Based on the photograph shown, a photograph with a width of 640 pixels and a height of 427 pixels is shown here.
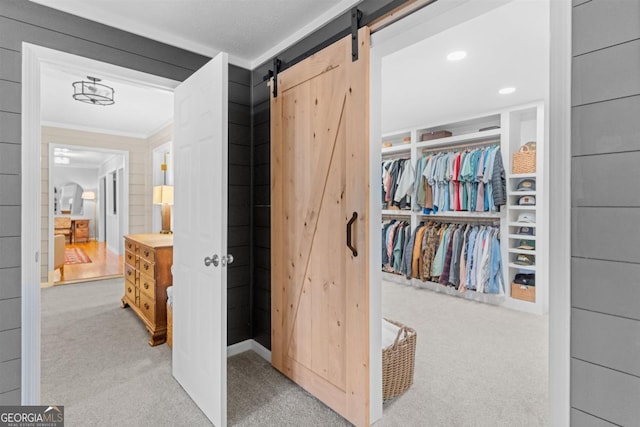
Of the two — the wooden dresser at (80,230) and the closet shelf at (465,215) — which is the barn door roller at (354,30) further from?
the wooden dresser at (80,230)

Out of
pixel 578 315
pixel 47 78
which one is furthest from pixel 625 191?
pixel 47 78

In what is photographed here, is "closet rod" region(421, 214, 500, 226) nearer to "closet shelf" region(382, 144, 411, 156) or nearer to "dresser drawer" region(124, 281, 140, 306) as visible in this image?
"closet shelf" region(382, 144, 411, 156)

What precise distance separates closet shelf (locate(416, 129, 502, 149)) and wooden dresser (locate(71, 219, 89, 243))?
1071 centimetres

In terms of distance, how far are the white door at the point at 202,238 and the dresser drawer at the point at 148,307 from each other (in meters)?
0.74

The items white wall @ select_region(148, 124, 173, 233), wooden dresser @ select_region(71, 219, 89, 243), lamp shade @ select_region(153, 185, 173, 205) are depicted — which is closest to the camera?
lamp shade @ select_region(153, 185, 173, 205)

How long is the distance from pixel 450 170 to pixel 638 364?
138 inches

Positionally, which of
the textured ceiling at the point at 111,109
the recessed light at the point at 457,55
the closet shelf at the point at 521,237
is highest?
the textured ceiling at the point at 111,109

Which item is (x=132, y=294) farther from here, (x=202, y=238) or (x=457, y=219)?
(x=457, y=219)

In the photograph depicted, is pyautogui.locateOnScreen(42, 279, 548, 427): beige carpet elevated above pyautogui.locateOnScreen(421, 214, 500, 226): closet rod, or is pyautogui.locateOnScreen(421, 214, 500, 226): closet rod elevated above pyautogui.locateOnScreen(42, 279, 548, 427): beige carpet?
pyautogui.locateOnScreen(421, 214, 500, 226): closet rod

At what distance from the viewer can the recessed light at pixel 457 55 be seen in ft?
8.21

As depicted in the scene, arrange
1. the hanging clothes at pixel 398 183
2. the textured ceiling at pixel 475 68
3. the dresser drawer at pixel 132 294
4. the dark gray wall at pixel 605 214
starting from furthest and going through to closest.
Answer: the hanging clothes at pixel 398 183 → the dresser drawer at pixel 132 294 → the textured ceiling at pixel 475 68 → the dark gray wall at pixel 605 214

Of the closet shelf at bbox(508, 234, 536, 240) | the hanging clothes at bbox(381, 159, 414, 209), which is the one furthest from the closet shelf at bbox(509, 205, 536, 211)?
the hanging clothes at bbox(381, 159, 414, 209)

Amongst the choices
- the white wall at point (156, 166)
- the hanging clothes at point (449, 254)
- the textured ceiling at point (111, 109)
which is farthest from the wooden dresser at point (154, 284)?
the hanging clothes at point (449, 254)

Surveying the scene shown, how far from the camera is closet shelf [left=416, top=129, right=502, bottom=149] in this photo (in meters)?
4.06
